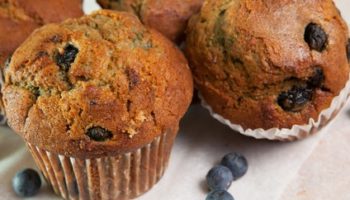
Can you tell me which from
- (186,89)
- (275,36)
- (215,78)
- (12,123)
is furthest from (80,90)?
(275,36)

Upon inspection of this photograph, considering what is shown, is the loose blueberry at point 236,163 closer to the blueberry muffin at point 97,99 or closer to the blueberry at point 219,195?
the blueberry at point 219,195

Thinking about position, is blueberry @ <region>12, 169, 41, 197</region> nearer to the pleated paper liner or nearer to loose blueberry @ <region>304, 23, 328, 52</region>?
the pleated paper liner

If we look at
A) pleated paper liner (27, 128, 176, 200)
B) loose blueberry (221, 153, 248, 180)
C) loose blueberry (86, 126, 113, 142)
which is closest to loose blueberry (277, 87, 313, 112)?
loose blueberry (221, 153, 248, 180)

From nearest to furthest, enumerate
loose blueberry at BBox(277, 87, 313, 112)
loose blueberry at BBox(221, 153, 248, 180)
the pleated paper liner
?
1. the pleated paper liner
2. loose blueberry at BBox(277, 87, 313, 112)
3. loose blueberry at BBox(221, 153, 248, 180)

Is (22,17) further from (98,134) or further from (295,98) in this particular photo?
(295,98)

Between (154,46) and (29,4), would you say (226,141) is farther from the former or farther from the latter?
(29,4)
